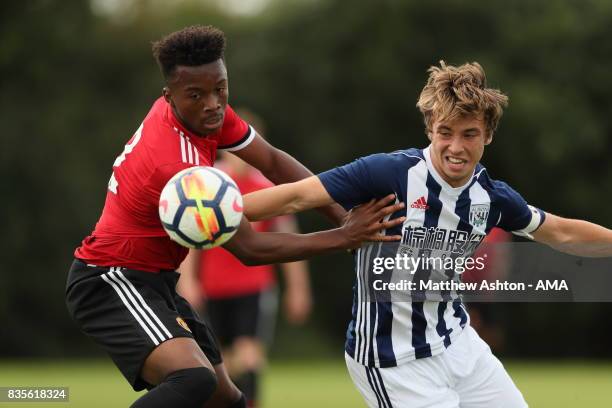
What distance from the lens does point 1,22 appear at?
17750 millimetres

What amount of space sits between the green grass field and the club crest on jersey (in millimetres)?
4443

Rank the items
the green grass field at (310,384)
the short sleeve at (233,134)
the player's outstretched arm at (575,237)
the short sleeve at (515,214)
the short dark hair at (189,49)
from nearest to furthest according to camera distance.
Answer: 1. the short dark hair at (189,49)
2. the short sleeve at (515,214)
3. the player's outstretched arm at (575,237)
4. the short sleeve at (233,134)
5. the green grass field at (310,384)

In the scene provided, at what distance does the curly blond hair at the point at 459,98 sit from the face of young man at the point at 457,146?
1.5 inches

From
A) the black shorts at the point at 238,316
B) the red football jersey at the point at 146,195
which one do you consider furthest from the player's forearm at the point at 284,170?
the black shorts at the point at 238,316

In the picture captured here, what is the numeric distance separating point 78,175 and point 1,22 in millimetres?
2854

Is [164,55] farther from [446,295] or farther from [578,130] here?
[578,130]

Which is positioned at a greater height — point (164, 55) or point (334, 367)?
point (164, 55)

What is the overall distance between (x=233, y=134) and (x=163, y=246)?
786 mm

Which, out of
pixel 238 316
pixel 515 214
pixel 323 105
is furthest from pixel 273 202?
pixel 323 105

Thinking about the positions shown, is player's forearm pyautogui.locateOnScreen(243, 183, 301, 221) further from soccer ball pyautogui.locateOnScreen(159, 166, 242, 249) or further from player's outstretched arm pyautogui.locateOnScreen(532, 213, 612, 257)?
player's outstretched arm pyautogui.locateOnScreen(532, 213, 612, 257)

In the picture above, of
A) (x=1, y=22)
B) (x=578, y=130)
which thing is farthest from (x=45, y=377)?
(x=578, y=130)

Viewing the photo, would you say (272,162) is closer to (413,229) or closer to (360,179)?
(360,179)

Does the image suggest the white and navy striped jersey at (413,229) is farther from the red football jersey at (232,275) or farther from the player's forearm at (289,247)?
the red football jersey at (232,275)

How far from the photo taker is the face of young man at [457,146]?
4840 mm
